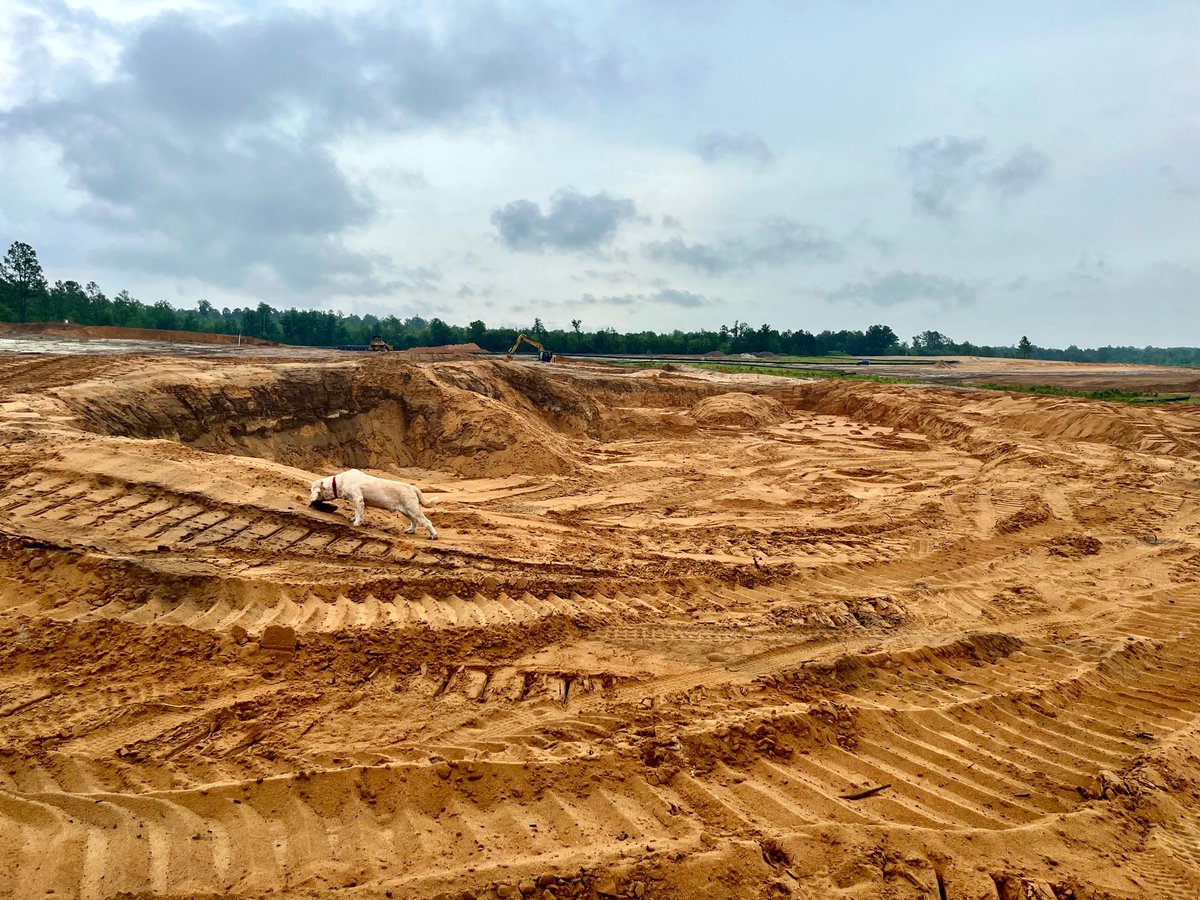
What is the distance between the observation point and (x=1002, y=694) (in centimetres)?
423

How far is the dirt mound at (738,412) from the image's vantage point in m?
19.5

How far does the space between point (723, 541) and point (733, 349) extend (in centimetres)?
6183

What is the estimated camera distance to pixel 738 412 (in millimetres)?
19797

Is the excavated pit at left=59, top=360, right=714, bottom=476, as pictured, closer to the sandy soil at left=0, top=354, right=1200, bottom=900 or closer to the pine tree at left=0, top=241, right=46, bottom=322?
the sandy soil at left=0, top=354, right=1200, bottom=900

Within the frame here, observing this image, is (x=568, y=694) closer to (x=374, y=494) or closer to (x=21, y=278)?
(x=374, y=494)

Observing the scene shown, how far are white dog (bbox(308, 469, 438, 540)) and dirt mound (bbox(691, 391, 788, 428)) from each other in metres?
13.7

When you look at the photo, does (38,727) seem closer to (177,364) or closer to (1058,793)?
(1058,793)

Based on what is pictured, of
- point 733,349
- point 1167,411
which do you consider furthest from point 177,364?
point 733,349

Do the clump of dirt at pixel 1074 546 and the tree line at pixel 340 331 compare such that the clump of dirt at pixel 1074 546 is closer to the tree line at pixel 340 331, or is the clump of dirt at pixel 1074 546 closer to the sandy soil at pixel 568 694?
the sandy soil at pixel 568 694

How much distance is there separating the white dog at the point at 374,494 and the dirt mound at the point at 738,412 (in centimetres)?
1367

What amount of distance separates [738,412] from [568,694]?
54.8 feet

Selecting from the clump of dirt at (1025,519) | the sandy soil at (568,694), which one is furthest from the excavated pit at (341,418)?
the clump of dirt at (1025,519)

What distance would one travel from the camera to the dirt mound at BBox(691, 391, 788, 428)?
19516 mm

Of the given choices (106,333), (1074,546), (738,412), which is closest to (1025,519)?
(1074,546)
